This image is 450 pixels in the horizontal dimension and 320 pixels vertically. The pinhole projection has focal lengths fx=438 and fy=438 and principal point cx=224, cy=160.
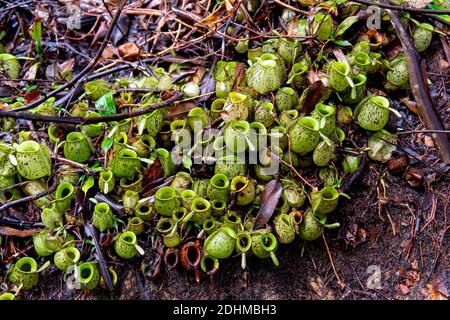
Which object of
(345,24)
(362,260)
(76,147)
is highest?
(345,24)

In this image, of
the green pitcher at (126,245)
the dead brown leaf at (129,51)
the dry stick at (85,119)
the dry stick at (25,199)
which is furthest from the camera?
the dead brown leaf at (129,51)

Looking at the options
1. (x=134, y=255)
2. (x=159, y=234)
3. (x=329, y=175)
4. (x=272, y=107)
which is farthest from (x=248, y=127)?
(x=134, y=255)

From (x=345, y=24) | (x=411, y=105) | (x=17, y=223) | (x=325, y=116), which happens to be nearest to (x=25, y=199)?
(x=17, y=223)

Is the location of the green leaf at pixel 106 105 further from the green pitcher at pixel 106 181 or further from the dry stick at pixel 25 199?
the dry stick at pixel 25 199

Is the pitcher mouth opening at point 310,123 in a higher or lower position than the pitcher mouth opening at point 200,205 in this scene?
higher

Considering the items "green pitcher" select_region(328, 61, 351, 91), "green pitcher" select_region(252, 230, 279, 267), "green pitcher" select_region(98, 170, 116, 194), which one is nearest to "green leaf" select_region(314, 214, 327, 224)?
"green pitcher" select_region(252, 230, 279, 267)

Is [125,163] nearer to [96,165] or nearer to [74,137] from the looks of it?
[96,165]

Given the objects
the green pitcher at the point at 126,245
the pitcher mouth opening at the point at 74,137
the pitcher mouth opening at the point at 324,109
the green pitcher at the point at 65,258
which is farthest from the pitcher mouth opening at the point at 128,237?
the pitcher mouth opening at the point at 324,109
